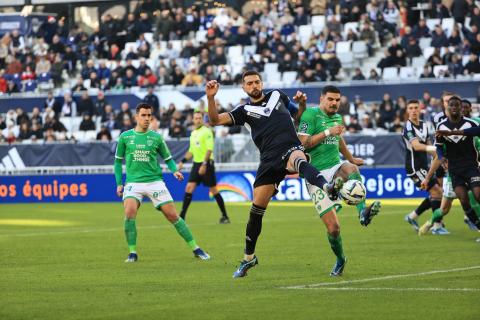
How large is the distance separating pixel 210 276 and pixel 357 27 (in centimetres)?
2614

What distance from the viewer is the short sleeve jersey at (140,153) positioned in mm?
15820

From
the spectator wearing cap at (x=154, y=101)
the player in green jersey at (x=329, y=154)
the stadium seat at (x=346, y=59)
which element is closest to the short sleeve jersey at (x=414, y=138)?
the player in green jersey at (x=329, y=154)

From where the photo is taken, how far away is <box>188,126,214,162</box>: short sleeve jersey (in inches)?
942

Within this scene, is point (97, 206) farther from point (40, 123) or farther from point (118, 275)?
point (118, 275)

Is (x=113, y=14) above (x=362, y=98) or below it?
above

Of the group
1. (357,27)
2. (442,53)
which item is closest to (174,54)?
(357,27)

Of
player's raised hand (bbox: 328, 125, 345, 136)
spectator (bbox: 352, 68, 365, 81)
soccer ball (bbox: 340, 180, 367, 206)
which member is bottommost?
spectator (bbox: 352, 68, 365, 81)

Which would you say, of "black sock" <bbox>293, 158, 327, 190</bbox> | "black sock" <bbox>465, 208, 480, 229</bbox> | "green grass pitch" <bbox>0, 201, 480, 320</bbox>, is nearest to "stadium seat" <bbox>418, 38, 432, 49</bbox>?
"green grass pitch" <bbox>0, 201, 480, 320</bbox>

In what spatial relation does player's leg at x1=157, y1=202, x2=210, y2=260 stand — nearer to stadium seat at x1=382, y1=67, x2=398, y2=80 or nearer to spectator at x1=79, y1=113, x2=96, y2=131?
stadium seat at x1=382, y1=67, x2=398, y2=80

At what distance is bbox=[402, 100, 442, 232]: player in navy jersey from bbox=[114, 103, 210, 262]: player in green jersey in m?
5.39

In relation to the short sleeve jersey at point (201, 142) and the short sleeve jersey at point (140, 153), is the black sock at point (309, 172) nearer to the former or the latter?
the short sleeve jersey at point (140, 153)

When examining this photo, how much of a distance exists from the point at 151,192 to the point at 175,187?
18865 millimetres

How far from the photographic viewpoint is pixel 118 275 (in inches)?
523

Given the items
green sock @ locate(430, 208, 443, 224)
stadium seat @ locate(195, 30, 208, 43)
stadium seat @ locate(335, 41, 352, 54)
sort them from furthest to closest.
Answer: stadium seat @ locate(195, 30, 208, 43) < stadium seat @ locate(335, 41, 352, 54) < green sock @ locate(430, 208, 443, 224)
